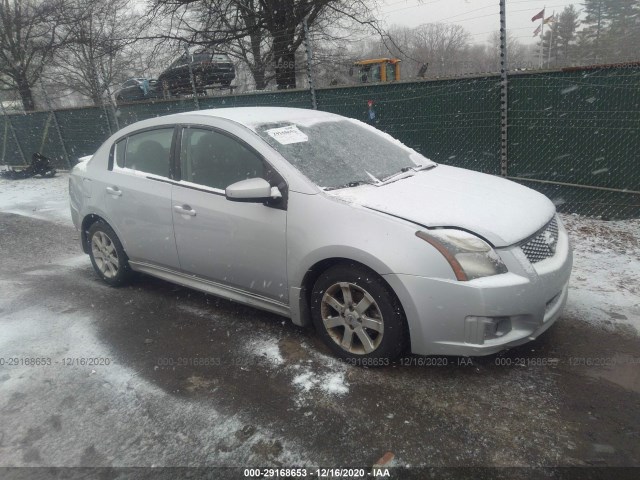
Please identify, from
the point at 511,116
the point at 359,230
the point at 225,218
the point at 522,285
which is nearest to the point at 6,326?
the point at 225,218

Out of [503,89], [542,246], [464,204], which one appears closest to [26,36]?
[503,89]

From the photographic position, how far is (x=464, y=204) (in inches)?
119

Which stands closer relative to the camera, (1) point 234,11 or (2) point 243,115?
(2) point 243,115

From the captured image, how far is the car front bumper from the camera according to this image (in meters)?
2.65

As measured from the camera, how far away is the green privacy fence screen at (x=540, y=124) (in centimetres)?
556

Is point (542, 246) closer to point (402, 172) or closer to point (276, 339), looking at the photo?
point (402, 172)

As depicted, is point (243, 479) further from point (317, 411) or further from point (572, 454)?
point (572, 454)

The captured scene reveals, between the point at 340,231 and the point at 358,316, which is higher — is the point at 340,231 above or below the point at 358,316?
above

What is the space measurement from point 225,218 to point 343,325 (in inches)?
45.8

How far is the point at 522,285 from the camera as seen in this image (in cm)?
269

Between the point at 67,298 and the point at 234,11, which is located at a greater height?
the point at 234,11

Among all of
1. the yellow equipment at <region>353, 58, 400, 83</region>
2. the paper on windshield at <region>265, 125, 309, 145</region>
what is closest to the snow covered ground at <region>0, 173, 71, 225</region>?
the paper on windshield at <region>265, 125, 309, 145</region>

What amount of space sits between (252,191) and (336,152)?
0.80m

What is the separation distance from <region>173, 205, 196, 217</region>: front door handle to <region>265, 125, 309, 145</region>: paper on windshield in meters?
0.85
